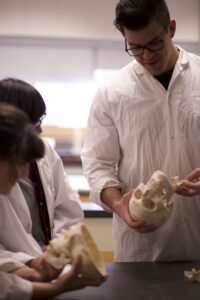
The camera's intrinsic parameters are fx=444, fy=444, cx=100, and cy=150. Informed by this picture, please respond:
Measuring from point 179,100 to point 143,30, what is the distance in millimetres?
327

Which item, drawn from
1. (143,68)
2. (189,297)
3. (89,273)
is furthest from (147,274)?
(143,68)

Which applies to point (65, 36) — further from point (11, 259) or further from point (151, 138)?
point (11, 259)

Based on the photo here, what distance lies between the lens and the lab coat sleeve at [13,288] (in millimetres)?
1178

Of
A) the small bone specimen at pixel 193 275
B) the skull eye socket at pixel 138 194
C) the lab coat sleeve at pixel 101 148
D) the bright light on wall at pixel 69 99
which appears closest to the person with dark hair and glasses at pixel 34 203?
the lab coat sleeve at pixel 101 148

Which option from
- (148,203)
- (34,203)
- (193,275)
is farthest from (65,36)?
(193,275)

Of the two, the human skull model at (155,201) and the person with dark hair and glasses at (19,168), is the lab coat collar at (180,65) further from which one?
the person with dark hair and glasses at (19,168)

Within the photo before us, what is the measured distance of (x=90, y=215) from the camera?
307 cm

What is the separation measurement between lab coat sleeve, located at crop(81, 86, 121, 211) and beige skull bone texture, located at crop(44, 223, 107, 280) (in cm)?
59

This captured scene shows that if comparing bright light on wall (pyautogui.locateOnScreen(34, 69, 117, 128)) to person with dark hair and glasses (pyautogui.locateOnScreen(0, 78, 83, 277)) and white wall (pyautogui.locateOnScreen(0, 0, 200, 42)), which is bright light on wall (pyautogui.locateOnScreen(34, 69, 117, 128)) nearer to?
white wall (pyautogui.locateOnScreen(0, 0, 200, 42))

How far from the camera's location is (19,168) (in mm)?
1154

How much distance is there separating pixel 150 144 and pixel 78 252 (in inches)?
27.7

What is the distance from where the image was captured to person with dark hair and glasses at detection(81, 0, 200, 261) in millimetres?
1720

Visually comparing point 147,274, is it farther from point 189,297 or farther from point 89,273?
point 89,273

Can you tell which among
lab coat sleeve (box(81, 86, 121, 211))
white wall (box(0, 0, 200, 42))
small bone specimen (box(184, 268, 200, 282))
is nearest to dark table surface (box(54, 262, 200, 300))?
small bone specimen (box(184, 268, 200, 282))
